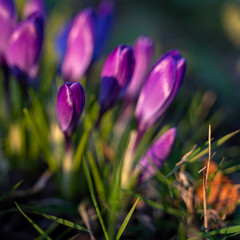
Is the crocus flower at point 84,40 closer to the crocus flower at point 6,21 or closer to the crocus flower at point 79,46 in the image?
the crocus flower at point 79,46

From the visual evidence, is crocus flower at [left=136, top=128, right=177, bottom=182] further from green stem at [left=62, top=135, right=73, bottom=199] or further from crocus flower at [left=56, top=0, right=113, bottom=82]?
crocus flower at [left=56, top=0, right=113, bottom=82]

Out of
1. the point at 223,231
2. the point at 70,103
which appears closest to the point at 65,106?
the point at 70,103

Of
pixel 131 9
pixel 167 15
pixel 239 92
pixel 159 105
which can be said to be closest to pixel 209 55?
pixel 239 92

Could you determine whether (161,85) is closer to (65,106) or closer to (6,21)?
(65,106)

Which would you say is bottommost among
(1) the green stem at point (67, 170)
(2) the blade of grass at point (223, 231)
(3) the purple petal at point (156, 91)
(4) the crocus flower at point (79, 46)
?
(2) the blade of grass at point (223, 231)

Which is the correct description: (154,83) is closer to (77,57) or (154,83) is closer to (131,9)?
(77,57)

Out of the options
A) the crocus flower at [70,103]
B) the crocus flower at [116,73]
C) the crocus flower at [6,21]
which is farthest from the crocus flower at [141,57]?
the crocus flower at [6,21]
